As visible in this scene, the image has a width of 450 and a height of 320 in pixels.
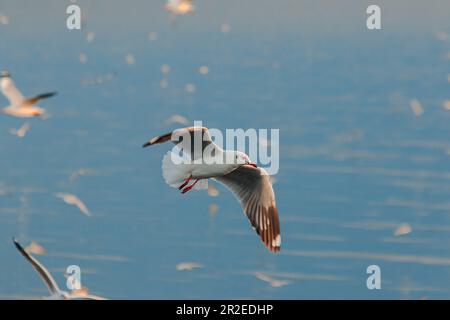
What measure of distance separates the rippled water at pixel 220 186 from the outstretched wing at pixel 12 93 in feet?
5.91

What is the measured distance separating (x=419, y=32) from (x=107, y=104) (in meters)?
11.9

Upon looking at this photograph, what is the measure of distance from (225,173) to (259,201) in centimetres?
42

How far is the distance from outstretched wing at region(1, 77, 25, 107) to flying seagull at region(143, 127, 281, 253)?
116 centimetres

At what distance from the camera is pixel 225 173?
21.8 feet

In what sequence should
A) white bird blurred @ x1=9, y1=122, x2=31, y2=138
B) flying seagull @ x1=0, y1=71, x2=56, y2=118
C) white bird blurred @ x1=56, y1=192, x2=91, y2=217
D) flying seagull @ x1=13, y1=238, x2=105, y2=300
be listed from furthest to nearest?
white bird blurred @ x1=9, y1=122, x2=31, y2=138, white bird blurred @ x1=56, y1=192, x2=91, y2=217, flying seagull @ x1=0, y1=71, x2=56, y2=118, flying seagull @ x1=13, y1=238, x2=105, y2=300

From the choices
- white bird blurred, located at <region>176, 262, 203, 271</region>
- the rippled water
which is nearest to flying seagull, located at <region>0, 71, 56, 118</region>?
the rippled water

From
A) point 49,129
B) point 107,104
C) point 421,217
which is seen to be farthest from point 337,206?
point 107,104

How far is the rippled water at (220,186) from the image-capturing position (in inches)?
368

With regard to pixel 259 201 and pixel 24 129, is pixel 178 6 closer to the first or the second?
pixel 259 201

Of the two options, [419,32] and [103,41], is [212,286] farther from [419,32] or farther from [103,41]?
[419,32]

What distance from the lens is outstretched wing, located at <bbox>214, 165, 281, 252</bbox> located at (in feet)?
22.9

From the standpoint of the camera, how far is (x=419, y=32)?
27.1m

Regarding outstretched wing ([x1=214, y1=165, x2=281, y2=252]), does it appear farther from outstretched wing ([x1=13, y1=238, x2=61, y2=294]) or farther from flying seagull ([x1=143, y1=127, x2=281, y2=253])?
outstretched wing ([x1=13, y1=238, x2=61, y2=294])

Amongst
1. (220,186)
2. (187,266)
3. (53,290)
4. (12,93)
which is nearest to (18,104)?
(12,93)
